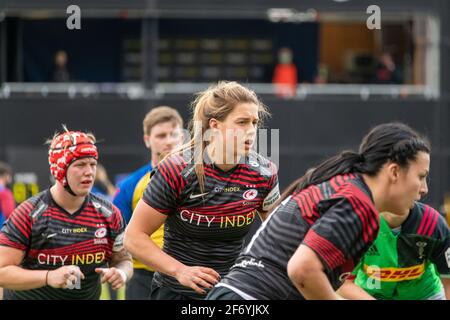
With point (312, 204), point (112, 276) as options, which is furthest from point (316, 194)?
point (112, 276)

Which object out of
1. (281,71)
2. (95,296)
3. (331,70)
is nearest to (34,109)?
(281,71)

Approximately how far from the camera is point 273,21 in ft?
61.4

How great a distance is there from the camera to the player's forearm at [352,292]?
4.97 m

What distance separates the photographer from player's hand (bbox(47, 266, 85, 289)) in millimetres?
5270

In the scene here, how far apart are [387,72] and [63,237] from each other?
40.4 ft

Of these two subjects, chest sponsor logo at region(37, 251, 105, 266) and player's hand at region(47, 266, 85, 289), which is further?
chest sponsor logo at region(37, 251, 105, 266)

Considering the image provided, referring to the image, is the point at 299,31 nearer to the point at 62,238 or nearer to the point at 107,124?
the point at 107,124

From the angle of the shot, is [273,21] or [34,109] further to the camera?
[273,21]

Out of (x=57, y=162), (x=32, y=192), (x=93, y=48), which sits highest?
(x=93, y=48)

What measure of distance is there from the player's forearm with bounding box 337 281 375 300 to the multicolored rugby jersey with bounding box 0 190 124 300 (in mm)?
1538

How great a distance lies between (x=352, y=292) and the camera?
198 inches

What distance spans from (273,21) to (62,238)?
13.3 metres

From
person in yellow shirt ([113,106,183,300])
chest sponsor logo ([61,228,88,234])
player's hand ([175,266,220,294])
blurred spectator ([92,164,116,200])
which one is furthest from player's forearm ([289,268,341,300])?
blurred spectator ([92,164,116,200])

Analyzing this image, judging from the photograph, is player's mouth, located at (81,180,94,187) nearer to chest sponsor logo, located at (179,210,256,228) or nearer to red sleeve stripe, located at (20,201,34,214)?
red sleeve stripe, located at (20,201,34,214)
